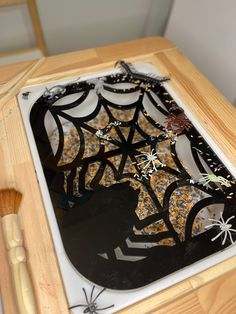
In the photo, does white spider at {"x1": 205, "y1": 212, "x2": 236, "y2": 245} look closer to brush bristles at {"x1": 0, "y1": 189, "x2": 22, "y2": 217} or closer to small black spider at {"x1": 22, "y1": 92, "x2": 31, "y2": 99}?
brush bristles at {"x1": 0, "y1": 189, "x2": 22, "y2": 217}

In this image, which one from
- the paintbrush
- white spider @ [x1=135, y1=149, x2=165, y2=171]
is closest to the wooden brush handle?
the paintbrush

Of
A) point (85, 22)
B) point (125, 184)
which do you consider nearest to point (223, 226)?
point (125, 184)

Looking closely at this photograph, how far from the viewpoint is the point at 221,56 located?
2.60 ft

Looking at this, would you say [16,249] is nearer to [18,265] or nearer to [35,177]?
[18,265]

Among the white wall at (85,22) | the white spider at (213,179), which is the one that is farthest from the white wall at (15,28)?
the white spider at (213,179)

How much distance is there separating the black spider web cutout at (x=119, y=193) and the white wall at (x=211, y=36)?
0.84ft

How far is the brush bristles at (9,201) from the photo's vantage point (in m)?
0.44

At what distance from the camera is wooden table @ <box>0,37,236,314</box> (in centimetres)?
39

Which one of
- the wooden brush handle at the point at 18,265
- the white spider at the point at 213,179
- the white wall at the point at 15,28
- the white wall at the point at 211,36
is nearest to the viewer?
the wooden brush handle at the point at 18,265

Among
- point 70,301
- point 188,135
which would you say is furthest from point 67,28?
point 70,301

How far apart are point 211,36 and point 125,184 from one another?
22.2 inches

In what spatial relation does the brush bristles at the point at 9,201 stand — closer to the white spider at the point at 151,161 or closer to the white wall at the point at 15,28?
→ the white spider at the point at 151,161

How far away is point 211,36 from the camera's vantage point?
0.80 meters

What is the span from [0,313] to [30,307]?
0.06m
